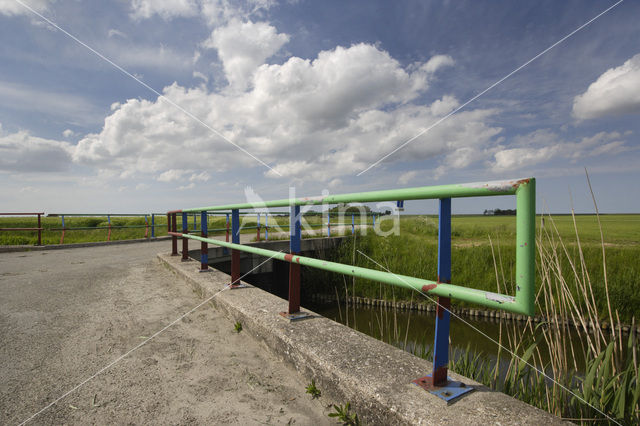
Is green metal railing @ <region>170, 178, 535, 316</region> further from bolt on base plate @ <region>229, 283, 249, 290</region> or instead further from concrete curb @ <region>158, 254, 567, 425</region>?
bolt on base plate @ <region>229, 283, 249, 290</region>

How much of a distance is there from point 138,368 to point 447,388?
1.88 meters

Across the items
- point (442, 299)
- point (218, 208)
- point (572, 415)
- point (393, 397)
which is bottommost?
point (572, 415)

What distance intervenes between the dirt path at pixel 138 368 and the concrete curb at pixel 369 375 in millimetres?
131

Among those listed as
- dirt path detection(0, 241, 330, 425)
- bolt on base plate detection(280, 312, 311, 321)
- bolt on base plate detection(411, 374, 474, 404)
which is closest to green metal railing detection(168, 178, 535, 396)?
bolt on base plate detection(411, 374, 474, 404)

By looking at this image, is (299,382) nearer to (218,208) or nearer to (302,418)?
(302,418)

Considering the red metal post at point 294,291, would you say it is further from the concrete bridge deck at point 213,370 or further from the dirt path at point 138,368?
the dirt path at point 138,368

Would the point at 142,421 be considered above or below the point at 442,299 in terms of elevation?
below

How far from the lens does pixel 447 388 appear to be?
1.53 m

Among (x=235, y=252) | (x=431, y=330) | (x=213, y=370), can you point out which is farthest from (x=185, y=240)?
(x=431, y=330)

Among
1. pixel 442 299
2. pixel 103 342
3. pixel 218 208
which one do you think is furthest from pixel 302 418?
pixel 218 208

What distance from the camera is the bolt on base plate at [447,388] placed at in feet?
4.78

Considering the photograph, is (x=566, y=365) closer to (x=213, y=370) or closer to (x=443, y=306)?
(x=443, y=306)

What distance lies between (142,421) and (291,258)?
52.2 inches

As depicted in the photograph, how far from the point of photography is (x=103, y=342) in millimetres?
2508
